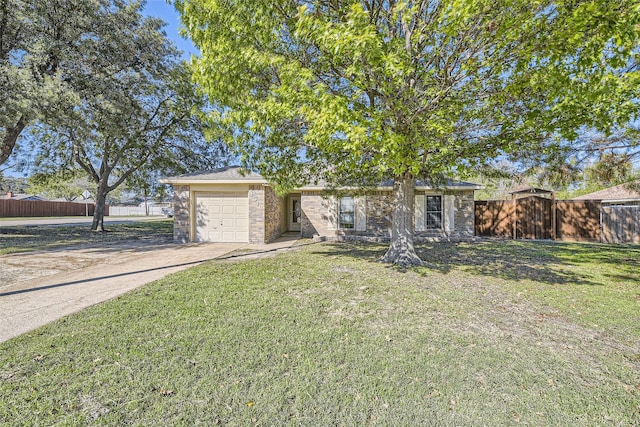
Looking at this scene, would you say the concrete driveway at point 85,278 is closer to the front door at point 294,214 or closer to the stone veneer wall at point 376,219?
the stone veneer wall at point 376,219

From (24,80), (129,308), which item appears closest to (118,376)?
(129,308)

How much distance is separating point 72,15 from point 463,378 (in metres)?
16.7

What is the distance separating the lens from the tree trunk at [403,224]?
7438mm

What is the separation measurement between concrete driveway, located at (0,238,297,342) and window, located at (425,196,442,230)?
691 cm

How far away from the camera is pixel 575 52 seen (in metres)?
4.16

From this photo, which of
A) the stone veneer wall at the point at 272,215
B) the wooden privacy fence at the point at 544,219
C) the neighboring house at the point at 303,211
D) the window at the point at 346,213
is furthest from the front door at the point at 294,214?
the wooden privacy fence at the point at 544,219

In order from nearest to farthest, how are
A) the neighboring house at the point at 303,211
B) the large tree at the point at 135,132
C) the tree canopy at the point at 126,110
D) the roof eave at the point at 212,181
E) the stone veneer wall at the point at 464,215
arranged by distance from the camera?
1. the roof eave at the point at 212,181
2. the tree canopy at the point at 126,110
3. the neighboring house at the point at 303,211
4. the large tree at the point at 135,132
5. the stone veneer wall at the point at 464,215

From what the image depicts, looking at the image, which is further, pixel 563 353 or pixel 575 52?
pixel 575 52

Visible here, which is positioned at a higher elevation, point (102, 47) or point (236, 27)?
point (102, 47)

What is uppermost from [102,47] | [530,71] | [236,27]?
[102,47]

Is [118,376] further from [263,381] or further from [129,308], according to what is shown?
[129,308]

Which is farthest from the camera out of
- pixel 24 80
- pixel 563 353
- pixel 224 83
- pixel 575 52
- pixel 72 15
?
pixel 72 15

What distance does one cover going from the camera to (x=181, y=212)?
11.7m

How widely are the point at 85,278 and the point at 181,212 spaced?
591 cm
